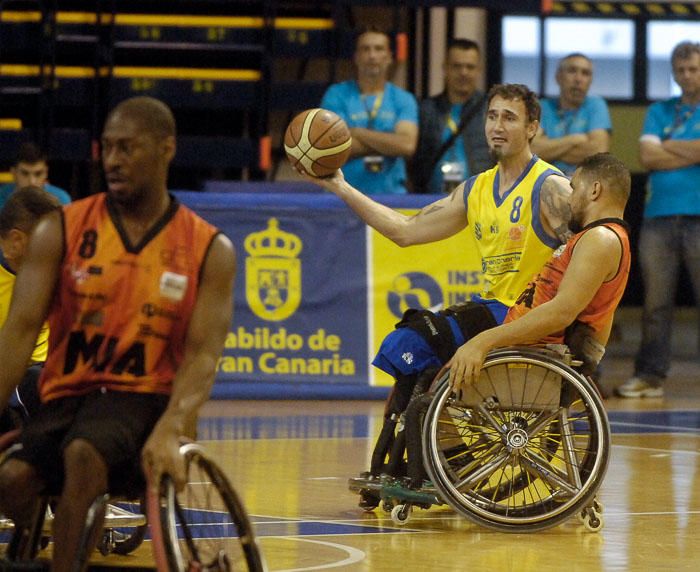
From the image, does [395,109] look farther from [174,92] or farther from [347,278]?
[174,92]

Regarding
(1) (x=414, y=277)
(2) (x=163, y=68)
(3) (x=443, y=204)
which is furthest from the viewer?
(2) (x=163, y=68)

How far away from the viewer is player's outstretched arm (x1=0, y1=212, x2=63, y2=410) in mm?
4270

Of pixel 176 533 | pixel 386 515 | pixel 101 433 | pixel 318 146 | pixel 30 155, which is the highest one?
pixel 30 155

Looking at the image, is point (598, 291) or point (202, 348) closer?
point (202, 348)

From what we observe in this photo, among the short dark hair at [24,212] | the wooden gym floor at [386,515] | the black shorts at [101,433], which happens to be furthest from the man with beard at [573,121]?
the black shorts at [101,433]

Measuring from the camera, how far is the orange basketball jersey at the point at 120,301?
4.30m

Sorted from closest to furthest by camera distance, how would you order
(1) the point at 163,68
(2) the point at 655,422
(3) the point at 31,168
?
(2) the point at 655,422 → (3) the point at 31,168 → (1) the point at 163,68

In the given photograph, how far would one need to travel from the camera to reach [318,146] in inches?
267

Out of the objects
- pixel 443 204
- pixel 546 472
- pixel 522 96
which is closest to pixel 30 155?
pixel 443 204

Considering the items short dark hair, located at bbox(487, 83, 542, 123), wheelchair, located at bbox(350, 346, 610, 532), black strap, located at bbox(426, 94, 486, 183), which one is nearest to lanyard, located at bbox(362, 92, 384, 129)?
black strap, located at bbox(426, 94, 486, 183)

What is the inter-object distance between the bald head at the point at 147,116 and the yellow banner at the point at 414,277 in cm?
605

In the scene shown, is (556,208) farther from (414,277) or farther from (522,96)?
(414,277)

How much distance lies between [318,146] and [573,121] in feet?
14.5

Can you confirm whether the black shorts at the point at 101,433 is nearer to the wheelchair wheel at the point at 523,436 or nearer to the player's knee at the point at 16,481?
the player's knee at the point at 16,481
